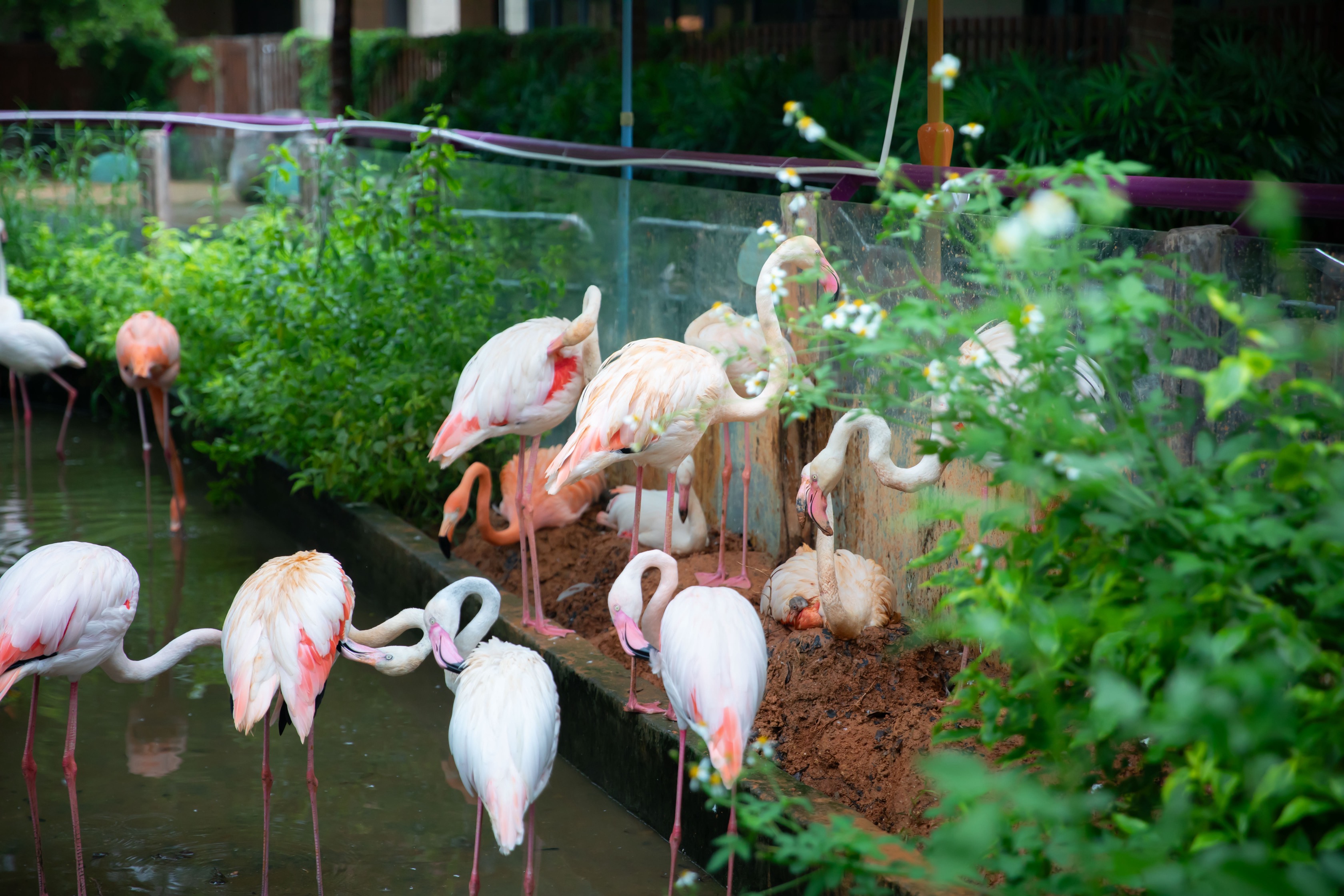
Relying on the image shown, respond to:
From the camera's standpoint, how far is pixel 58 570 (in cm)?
344

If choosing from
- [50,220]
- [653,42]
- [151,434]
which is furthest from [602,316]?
[653,42]

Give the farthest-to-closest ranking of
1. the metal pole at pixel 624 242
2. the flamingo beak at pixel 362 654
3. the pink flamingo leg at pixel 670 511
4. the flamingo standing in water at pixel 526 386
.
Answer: the metal pole at pixel 624 242 < the flamingo standing in water at pixel 526 386 < the pink flamingo leg at pixel 670 511 < the flamingo beak at pixel 362 654

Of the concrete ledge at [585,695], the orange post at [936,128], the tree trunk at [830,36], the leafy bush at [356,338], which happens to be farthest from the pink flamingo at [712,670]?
the tree trunk at [830,36]

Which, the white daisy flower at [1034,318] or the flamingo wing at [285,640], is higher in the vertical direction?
the white daisy flower at [1034,318]

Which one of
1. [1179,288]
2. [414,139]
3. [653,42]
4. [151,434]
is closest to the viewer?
[1179,288]

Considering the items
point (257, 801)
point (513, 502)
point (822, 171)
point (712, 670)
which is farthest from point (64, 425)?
point (712, 670)

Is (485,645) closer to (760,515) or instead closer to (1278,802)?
(760,515)

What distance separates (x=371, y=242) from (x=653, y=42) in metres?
11.5

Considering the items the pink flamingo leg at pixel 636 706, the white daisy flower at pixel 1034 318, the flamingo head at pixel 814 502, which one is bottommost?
the pink flamingo leg at pixel 636 706

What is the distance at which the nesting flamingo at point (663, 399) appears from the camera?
3.83m

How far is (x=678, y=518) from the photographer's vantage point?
516 centimetres

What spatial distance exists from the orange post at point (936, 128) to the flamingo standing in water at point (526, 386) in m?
1.24

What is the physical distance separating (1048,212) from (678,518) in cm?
348

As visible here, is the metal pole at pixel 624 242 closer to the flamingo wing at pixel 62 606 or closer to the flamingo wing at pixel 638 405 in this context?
the flamingo wing at pixel 638 405
